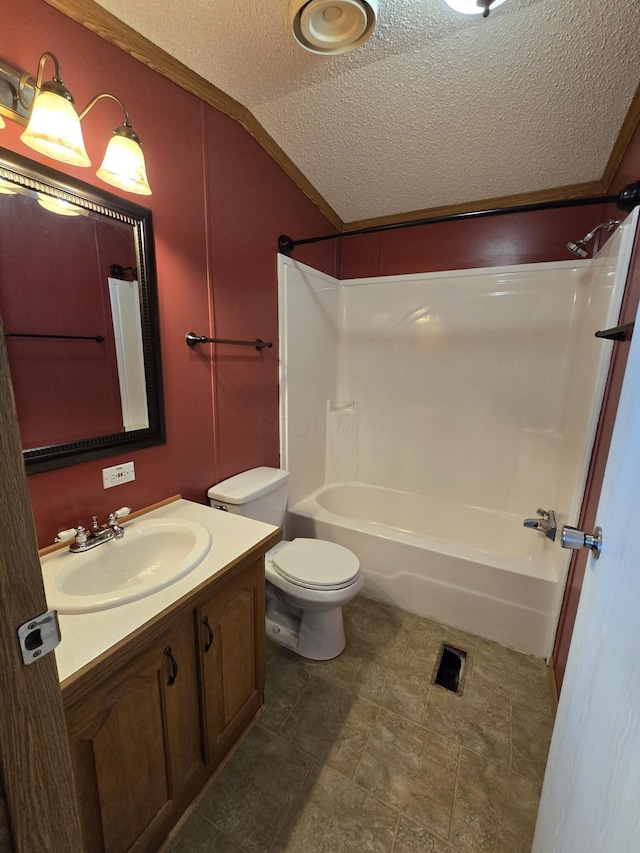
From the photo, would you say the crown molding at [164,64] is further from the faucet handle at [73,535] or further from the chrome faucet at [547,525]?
the chrome faucet at [547,525]

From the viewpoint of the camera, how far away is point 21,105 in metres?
0.95

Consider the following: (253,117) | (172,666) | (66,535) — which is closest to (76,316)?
(66,535)

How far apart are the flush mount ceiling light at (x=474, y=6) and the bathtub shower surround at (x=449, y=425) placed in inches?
37.7

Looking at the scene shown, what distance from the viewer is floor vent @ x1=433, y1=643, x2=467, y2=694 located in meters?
1.61

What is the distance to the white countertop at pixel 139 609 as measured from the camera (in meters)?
0.76

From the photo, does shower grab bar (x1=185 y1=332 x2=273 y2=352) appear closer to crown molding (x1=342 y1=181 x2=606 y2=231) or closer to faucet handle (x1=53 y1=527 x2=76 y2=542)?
faucet handle (x1=53 y1=527 x2=76 y2=542)

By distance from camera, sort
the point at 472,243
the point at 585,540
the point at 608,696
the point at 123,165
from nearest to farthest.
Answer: the point at 608,696 < the point at 585,540 < the point at 123,165 < the point at 472,243

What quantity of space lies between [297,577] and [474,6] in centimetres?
216

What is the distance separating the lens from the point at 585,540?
0.83 m

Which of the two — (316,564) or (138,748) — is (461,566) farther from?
(138,748)

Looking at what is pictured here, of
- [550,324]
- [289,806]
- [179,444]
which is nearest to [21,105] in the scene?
A: [179,444]

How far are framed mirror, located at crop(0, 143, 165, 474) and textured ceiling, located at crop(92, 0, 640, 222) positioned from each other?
629mm

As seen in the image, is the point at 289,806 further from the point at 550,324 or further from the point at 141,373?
the point at 550,324

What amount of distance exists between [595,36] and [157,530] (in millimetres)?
2299
